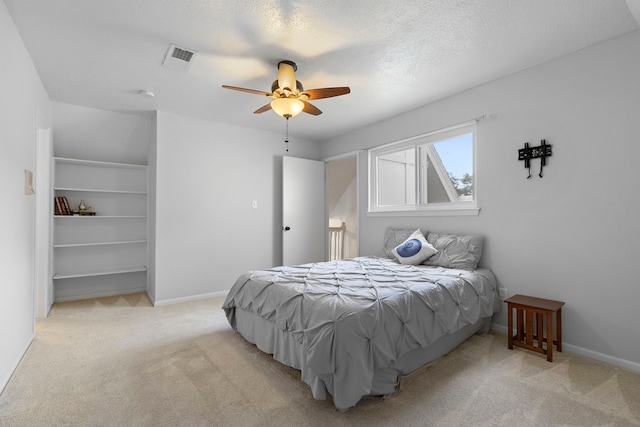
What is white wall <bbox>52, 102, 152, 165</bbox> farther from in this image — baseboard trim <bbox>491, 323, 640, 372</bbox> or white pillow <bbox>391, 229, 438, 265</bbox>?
baseboard trim <bbox>491, 323, 640, 372</bbox>

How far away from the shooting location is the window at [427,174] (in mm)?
3443

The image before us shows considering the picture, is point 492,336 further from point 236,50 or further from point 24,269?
point 24,269

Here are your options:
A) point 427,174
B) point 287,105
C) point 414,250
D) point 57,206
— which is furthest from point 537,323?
point 57,206

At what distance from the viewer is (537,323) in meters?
2.48

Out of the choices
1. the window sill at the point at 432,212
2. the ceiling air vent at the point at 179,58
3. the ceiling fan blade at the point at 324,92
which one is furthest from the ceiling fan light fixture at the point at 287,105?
the window sill at the point at 432,212

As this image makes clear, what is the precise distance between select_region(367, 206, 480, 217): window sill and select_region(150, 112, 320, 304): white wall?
5.41 feet

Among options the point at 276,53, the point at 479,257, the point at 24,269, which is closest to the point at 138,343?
the point at 24,269

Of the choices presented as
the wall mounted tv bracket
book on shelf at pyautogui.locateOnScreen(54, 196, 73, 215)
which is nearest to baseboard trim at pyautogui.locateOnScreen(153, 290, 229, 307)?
book on shelf at pyautogui.locateOnScreen(54, 196, 73, 215)

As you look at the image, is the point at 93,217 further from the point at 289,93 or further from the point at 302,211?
the point at 289,93

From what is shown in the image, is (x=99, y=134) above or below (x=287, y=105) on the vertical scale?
above

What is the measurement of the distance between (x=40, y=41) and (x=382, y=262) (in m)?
3.53

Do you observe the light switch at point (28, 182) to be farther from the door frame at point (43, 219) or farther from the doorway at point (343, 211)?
the doorway at point (343, 211)

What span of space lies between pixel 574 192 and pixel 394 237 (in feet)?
5.94

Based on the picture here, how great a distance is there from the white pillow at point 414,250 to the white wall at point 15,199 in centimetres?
324
